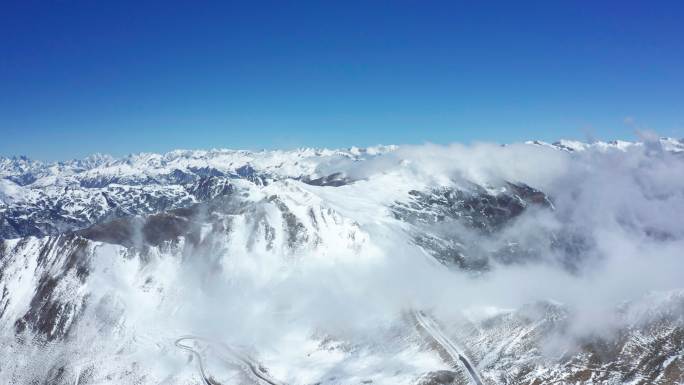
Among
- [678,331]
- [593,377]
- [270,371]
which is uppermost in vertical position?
[678,331]

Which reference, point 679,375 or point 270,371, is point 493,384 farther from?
point 270,371

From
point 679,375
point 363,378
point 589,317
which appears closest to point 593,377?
point 679,375

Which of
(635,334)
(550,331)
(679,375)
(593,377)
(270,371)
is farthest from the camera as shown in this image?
(270,371)

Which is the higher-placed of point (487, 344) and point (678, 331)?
point (678, 331)

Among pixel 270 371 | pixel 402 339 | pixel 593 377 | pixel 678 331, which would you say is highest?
pixel 678 331

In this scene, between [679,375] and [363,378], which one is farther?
[363,378]

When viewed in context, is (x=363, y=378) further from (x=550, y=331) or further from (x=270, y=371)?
(x=550, y=331)

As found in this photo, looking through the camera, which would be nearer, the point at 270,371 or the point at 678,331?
the point at 678,331

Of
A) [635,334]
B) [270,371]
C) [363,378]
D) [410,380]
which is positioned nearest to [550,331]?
[635,334]

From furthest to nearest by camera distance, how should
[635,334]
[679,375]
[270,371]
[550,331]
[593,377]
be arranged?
[270,371] → [550,331] → [635,334] → [593,377] → [679,375]
